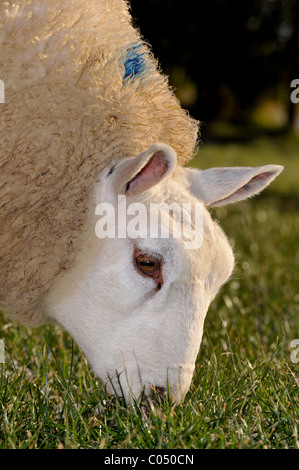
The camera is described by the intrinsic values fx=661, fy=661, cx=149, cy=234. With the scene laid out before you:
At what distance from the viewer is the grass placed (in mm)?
2314

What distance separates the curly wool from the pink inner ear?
156 mm

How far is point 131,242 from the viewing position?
2523 mm

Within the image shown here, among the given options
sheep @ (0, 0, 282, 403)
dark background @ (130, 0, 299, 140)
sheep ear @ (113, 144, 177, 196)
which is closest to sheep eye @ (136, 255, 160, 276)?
sheep @ (0, 0, 282, 403)

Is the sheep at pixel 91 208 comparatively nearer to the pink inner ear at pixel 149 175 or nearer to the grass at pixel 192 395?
the pink inner ear at pixel 149 175

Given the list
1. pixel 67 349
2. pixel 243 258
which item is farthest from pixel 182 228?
pixel 243 258

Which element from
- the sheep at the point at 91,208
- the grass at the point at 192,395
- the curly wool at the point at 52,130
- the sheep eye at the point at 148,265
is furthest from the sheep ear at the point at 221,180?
the grass at the point at 192,395

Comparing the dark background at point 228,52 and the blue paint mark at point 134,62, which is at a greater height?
the blue paint mark at point 134,62

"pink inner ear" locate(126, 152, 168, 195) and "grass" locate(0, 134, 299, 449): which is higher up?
"pink inner ear" locate(126, 152, 168, 195)

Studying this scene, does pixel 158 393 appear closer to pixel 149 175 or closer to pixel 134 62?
pixel 149 175

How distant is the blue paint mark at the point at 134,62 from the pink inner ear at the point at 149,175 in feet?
1.55

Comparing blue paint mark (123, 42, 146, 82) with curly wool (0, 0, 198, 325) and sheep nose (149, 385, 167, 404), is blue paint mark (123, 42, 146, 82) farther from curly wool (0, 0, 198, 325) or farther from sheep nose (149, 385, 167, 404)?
sheep nose (149, 385, 167, 404)

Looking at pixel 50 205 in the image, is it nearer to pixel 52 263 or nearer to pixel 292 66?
pixel 52 263

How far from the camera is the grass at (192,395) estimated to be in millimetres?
2314

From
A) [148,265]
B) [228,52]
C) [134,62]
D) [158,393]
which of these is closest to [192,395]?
[158,393]
